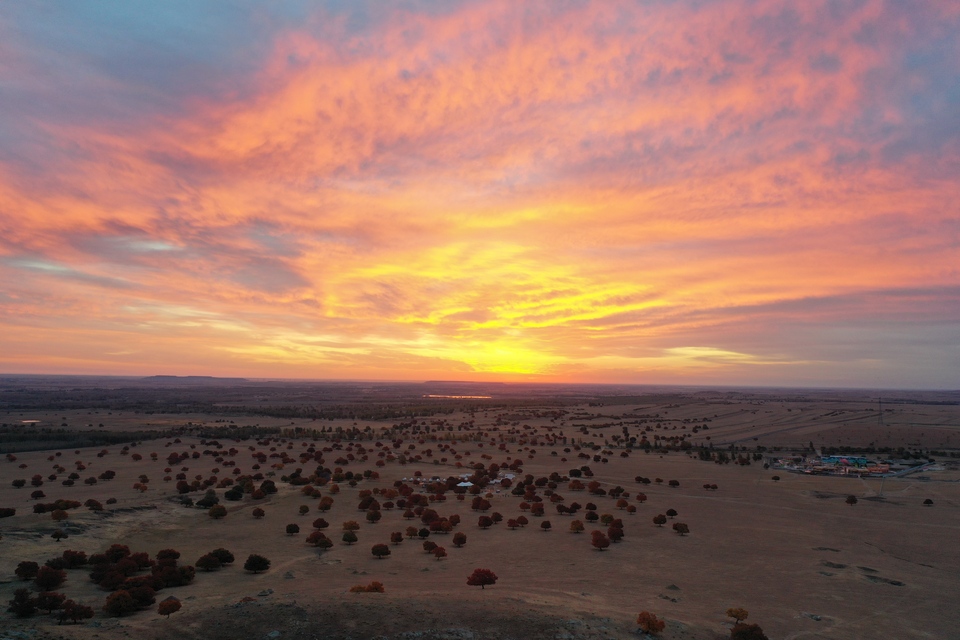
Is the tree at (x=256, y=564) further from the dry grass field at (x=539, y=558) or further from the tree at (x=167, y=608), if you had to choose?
the tree at (x=167, y=608)

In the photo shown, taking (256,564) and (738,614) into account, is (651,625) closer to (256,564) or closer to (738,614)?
(738,614)

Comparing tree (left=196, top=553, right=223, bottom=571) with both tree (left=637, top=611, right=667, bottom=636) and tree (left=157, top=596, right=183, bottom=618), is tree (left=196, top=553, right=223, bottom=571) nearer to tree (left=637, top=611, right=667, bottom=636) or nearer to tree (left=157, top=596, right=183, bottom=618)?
tree (left=157, top=596, right=183, bottom=618)

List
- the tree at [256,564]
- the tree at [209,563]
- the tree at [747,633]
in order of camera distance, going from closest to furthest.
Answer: the tree at [747,633]
the tree at [256,564]
the tree at [209,563]

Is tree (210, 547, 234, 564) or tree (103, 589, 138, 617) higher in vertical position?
tree (103, 589, 138, 617)

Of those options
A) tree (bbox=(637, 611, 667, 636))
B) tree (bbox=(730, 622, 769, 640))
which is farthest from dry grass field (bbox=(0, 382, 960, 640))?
tree (bbox=(730, 622, 769, 640))

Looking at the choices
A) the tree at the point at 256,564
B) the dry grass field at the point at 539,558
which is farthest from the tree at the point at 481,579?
the tree at the point at 256,564

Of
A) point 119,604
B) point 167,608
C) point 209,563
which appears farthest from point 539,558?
point 119,604

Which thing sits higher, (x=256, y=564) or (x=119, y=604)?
(x=119, y=604)
